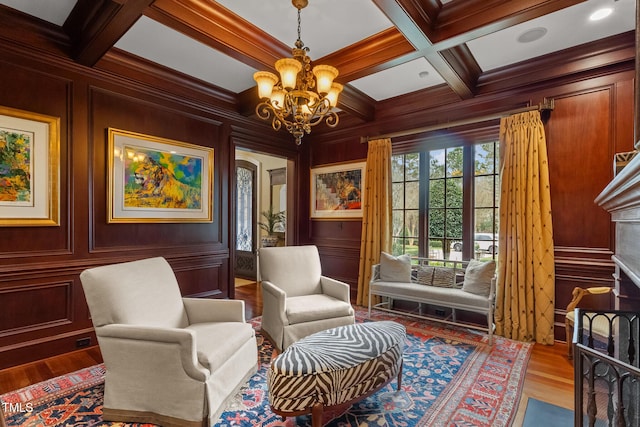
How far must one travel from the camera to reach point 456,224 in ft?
Answer: 13.3

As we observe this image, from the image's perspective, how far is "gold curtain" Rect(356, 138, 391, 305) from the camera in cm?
440

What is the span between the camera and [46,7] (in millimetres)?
2566

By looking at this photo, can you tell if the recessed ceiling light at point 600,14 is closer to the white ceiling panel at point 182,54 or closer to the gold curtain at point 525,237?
the gold curtain at point 525,237

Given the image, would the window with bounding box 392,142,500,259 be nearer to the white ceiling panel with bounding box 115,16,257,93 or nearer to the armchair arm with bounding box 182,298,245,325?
the white ceiling panel with bounding box 115,16,257,93

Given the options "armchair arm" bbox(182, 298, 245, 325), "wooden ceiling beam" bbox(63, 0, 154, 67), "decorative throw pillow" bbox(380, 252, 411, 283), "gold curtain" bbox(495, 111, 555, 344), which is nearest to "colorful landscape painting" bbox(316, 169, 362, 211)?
"decorative throw pillow" bbox(380, 252, 411, 283)

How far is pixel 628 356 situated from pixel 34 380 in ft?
13.0

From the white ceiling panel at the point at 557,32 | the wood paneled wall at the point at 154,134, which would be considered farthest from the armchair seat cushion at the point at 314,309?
the white ceiling panel at the point at 557,32

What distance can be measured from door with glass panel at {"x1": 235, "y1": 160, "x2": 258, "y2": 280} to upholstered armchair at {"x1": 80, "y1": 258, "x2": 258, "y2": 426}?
4.55 metres

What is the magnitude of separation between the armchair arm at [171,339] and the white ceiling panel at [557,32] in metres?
3.39

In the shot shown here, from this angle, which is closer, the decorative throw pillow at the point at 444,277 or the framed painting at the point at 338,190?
the decorative throw pillow at the point at 444,277

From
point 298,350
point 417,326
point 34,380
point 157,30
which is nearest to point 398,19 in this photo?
point 157,30

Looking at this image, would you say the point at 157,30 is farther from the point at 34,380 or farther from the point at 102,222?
the point at 34,380

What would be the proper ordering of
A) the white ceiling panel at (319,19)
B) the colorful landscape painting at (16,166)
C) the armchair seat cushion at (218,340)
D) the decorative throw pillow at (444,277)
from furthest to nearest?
the decorative throw pillow at (444,277)
the colorful landscape painting at (16,166)
the white ceiling panel at (319,19)
the armchair seat cushion at (218,340)

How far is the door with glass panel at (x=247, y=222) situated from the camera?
678 cm
